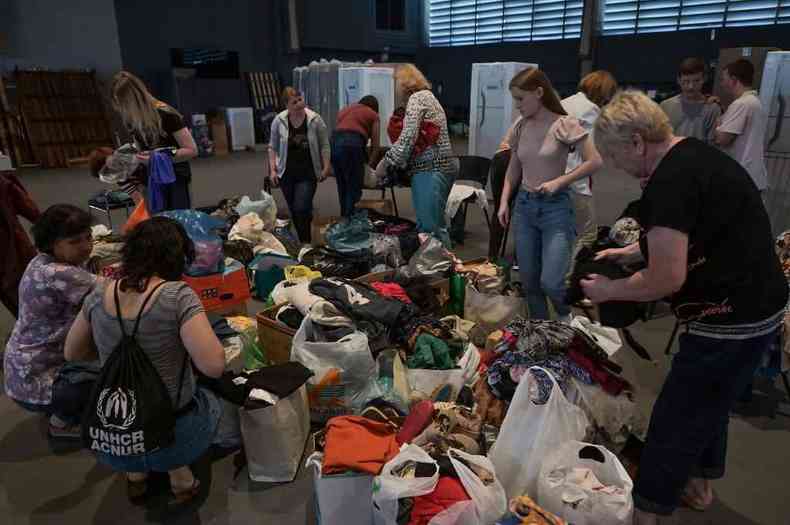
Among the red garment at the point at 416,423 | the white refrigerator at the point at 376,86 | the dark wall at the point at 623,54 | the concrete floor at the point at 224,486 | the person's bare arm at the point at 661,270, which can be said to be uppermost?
the dark wall at the point at 623,54

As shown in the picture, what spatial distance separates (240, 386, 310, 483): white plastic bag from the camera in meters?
2.05

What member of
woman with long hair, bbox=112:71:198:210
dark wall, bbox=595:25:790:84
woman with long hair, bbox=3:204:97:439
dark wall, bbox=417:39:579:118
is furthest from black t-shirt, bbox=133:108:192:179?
dark wall, bbox=417:39:579:118

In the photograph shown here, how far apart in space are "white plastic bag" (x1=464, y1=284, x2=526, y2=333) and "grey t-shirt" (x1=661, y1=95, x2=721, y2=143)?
187cm

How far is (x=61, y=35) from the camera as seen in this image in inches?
381

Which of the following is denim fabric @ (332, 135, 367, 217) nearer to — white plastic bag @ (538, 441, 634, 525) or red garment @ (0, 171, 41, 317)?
red garment @ (0, 171, 41, 317)

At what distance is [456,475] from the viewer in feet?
5.31

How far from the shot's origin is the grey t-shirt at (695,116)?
378cm

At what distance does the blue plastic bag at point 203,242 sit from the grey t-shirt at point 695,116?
3012 millimetres

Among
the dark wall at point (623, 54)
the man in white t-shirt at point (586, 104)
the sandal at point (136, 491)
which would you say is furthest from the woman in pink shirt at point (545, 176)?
the dark wall at point (623, 54)

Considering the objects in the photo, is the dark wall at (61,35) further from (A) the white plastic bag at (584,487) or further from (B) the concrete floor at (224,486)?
(A) the white plastic bag at (584,487)

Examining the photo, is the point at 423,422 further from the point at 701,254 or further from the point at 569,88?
the point at 569,88

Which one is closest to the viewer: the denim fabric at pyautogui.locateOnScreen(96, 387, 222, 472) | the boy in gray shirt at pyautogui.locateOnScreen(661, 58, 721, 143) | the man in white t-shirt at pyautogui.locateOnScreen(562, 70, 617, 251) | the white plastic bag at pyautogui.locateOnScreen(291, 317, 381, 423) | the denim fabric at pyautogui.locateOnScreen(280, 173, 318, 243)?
the denim fabric at pyautogui.locateOnScreen(96, 387, 222, 472)

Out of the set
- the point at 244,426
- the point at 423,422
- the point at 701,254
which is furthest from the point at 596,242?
the point at 244,426

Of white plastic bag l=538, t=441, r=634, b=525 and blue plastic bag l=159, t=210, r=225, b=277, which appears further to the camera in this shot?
blue plastic bag l=159, t=210, r=225, b=277
